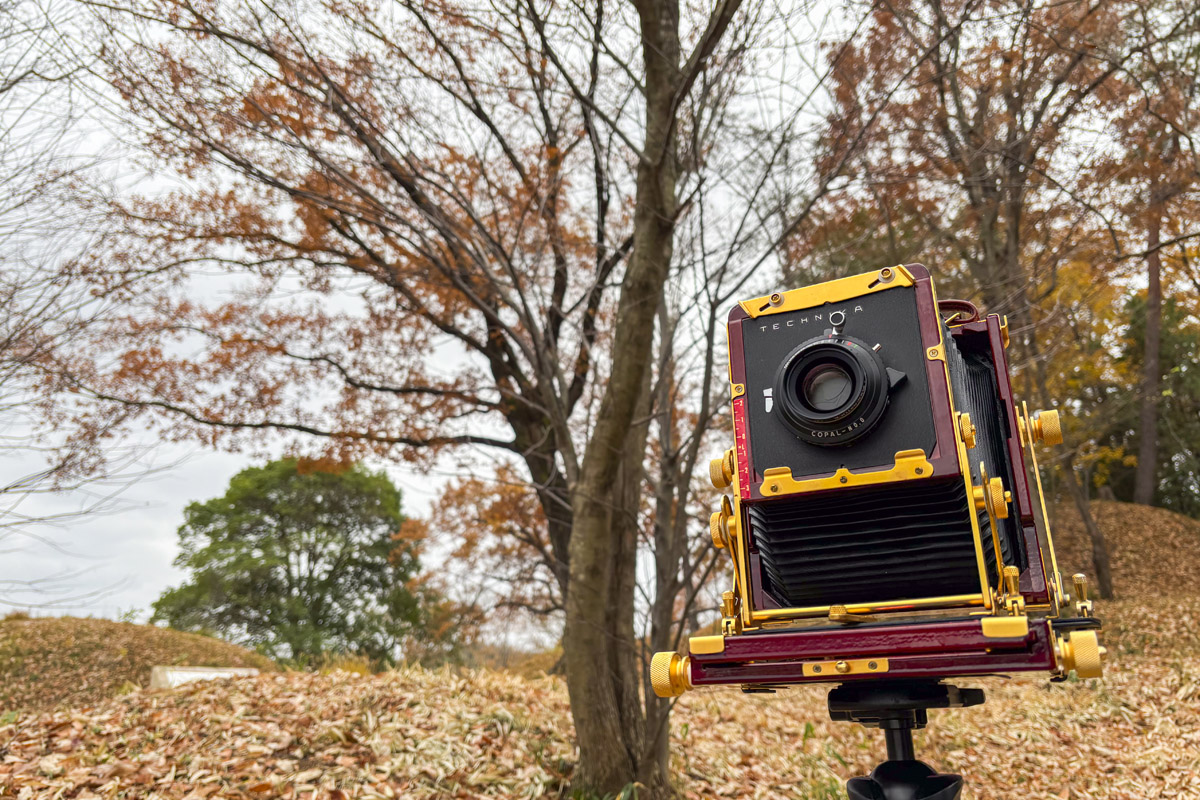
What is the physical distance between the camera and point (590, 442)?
3.88 metres

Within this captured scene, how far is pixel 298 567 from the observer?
59.6 feet

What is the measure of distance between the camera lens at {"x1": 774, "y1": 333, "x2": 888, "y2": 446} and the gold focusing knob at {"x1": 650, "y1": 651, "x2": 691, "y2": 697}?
0.58 meters

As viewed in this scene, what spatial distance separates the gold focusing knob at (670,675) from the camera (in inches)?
66.8

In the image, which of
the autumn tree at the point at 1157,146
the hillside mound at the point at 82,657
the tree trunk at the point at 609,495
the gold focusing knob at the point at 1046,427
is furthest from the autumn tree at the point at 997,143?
the hillside mound at the point at 82,657

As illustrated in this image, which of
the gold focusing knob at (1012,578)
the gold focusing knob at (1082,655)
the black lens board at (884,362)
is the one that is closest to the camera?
the gold focusing knob at (1082,655)

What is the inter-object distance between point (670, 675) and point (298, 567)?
1825 centimetres

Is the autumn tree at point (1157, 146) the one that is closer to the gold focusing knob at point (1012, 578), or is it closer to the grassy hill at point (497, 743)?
the grassy hill at point (497, 743)

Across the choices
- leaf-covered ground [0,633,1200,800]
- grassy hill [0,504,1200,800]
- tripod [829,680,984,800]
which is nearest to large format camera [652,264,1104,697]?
tripod [829,680,984,800]

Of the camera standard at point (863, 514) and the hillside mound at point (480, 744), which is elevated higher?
the camera standard at point (863, 514)

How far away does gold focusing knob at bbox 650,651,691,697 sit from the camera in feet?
5.57

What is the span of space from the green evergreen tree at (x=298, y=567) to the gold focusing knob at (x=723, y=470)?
15.5m

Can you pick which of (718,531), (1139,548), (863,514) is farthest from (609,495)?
(1139,548)

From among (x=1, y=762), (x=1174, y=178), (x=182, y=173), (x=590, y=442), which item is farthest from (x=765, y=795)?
(x=1174, y=178)

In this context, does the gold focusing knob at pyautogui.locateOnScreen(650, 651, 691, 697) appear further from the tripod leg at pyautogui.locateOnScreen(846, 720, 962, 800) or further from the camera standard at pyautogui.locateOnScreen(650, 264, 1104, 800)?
the tripod leg at pyautogui.locateOnScreen(846, 720, 962, 800)
